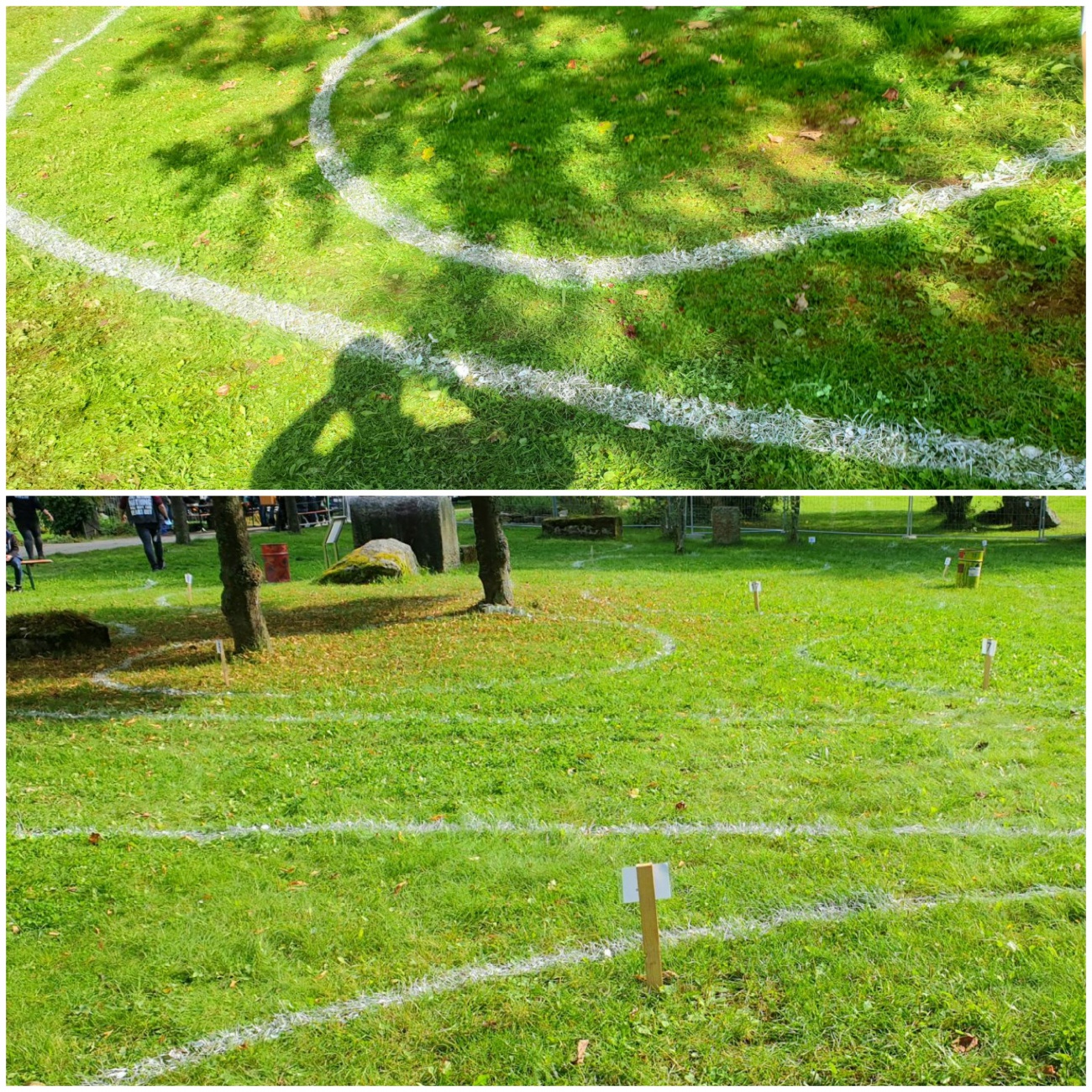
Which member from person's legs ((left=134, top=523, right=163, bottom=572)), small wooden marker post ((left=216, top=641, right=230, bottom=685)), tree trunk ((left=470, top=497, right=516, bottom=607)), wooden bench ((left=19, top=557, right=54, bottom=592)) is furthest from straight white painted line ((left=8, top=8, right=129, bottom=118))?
tree trunk ((left=470, top=497, right=516, bottom=607))

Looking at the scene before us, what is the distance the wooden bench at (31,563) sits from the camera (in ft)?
9.24

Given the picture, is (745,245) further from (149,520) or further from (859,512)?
(149,520)

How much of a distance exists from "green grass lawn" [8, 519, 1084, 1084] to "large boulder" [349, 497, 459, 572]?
15cm

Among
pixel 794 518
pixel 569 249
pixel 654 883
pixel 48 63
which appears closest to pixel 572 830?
pixel 654 883

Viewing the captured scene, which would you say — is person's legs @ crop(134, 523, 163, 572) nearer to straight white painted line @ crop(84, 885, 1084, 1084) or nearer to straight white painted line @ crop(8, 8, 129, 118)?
straight white painted line @ crop(84, 885, 1084, 1084)

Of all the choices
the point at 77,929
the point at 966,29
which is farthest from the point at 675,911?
the point at 966,29

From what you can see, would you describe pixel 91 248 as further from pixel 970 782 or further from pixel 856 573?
pixel 970 782

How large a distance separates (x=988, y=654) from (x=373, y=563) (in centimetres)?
237

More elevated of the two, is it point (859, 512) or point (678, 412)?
point (678, 412)

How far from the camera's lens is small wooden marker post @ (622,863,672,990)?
2234 millimetres

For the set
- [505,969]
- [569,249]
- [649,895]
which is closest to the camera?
[649,895]

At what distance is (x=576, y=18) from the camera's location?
4727 mm

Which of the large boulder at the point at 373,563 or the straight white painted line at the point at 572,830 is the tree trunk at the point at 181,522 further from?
the straight white painted line at the point at 572,830

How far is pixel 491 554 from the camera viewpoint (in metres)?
2.99
